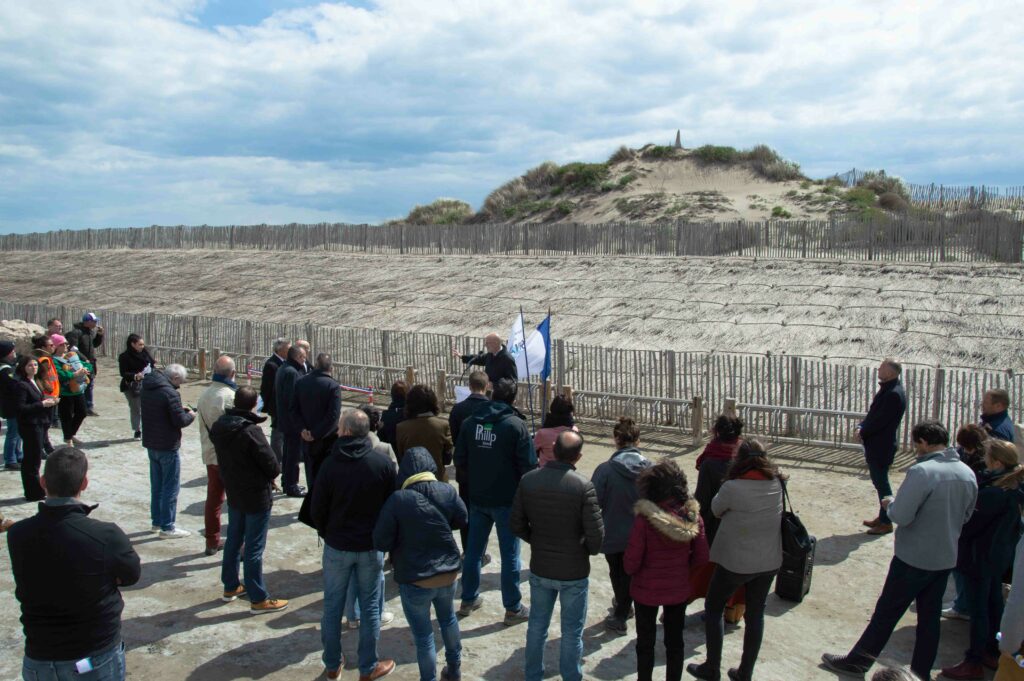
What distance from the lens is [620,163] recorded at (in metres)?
47.2

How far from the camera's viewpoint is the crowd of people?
3.47 m

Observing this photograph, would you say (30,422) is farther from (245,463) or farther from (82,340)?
(82,340)

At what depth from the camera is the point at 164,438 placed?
7.26m

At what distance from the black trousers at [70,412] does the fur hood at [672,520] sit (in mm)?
8538

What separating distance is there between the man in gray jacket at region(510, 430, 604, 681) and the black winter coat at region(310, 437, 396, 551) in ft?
2.91

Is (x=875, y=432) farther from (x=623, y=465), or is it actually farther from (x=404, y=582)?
(x=404, y=582)

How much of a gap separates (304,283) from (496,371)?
2281 centimetres

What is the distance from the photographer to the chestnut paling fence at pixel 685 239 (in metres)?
20.5

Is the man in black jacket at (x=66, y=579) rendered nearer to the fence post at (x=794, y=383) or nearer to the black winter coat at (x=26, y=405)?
the black winter coat at (x=26, y=405)

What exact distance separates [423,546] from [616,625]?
191 cm

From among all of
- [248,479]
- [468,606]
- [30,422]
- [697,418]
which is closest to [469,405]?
[468,606]

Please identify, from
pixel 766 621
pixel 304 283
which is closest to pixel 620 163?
pixel 304 283

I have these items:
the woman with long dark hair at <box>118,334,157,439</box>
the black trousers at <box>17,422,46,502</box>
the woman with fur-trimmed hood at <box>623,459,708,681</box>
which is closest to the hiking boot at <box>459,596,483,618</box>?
the woman with fur-trimmed hood at <box>623,459,708,681</box>

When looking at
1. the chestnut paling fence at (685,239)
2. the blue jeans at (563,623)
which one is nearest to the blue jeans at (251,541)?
the blue jeans at (563,623)
